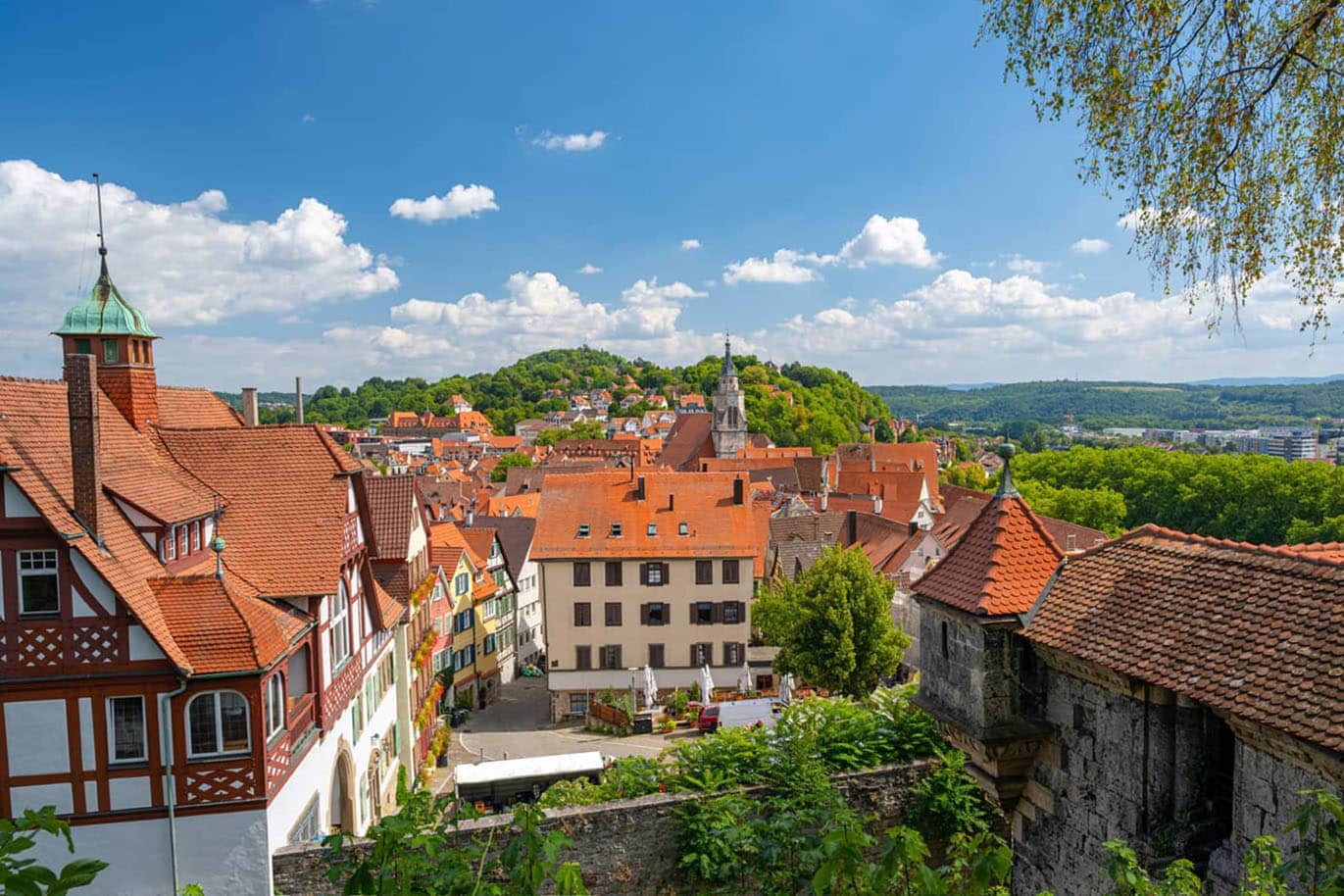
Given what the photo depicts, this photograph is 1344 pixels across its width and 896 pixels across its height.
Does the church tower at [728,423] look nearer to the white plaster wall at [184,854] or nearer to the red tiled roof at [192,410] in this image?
the red tiled roof at [192,410]

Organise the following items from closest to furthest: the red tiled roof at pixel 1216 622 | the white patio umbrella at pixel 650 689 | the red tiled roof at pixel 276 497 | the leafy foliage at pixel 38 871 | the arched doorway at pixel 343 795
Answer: the leafy foliage at pixel 38 871, the red tiled roof at pixel 1216 622, the red tiled roof at pixel 276 497, the arched doorway at pixel 343 795, the white patio umbrella at pixel 650 689

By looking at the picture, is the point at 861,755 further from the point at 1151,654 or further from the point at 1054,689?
the point at 1151,654

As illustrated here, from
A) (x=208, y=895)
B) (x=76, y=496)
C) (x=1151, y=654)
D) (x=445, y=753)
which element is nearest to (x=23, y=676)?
(x=76, y=496)

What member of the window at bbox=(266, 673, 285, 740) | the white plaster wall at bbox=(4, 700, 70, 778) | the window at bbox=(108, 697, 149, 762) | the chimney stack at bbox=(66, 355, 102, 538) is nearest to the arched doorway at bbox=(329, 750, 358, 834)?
the window at bbox=(266, 673, 285, 740)

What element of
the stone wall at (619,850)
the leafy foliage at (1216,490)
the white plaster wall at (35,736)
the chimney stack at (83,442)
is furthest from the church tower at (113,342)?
the leafy foliage at (1216,490)

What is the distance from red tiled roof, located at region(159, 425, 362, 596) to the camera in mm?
15242

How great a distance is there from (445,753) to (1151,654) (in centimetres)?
2421

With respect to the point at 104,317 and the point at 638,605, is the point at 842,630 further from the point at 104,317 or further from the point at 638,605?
the point at 104,317

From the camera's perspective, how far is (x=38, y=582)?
475 inches

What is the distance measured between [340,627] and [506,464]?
4131 inches

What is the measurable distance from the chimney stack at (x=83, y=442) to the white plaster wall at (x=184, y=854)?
446 centimetres

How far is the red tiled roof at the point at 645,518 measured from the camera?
33.1m

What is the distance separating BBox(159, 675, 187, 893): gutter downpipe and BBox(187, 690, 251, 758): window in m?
0.26

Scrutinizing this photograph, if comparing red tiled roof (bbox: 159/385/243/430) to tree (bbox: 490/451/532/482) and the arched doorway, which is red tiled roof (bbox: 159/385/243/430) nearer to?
the arched doorway
